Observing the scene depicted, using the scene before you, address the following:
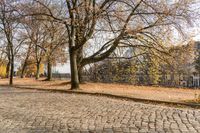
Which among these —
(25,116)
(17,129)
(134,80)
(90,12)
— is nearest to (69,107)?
(25,116)

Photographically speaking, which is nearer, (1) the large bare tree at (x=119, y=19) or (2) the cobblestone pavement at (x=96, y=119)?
(2) the cobblestone pavement at (x=96, y=119)

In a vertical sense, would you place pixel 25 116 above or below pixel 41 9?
below

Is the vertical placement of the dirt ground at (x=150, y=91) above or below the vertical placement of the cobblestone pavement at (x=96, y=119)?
above

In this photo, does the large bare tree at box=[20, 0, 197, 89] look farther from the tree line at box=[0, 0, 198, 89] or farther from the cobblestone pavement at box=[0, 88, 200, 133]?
the cobblestone pavement at box=[0, 88, 200, 133]

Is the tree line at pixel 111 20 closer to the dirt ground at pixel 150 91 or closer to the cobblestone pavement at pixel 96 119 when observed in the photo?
the dirt ground at pixel 150 91

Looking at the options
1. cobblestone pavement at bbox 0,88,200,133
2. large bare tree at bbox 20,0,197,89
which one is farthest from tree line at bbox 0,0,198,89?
cobblestone pavement at bbox 0,88,200,133

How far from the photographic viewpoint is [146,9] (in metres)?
21.5

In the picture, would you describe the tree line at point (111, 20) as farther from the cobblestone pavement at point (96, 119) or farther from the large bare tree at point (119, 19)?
the cobblestone pavement at point (96, 119)

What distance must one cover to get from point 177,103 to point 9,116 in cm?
664

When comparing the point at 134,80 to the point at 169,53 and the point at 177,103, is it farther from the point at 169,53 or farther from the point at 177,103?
the point at 177,103

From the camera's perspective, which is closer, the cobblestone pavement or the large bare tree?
the cobblestone pavement

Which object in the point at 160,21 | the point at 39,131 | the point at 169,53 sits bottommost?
the point at 39,131

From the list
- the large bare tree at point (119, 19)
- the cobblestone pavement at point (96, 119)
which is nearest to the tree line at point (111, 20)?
the large bare tree at point (119, 19)

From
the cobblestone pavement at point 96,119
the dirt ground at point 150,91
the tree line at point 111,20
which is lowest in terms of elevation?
the cobblestone pavement at point 96,119
